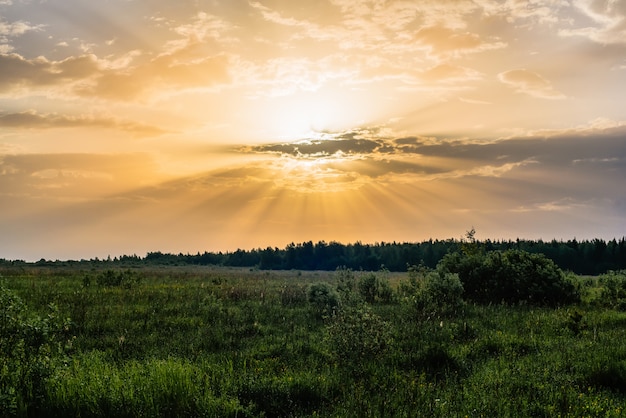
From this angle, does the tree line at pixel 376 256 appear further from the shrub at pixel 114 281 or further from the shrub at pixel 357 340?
the shrub at pixel 357 340

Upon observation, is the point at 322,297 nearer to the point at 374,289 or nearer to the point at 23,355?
the point at 374,289

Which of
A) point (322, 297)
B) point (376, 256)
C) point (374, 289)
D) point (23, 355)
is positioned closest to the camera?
point (23, 355)

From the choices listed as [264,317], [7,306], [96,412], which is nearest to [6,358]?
[7,306]

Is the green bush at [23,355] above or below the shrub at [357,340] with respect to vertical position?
above

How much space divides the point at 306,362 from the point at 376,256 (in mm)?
115818

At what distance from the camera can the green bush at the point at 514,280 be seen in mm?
22547

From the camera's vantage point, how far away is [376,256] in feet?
411

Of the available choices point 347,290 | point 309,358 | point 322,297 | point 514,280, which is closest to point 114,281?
point 322,297

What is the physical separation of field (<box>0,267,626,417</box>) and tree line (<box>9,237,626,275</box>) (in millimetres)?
58056

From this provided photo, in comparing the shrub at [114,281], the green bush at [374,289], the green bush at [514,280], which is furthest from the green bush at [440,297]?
the shrub at [114,281]

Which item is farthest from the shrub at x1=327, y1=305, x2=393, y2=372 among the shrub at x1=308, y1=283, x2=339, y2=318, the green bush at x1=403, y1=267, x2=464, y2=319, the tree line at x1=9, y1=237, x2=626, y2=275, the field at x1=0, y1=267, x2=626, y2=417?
the tree line at x1=9, y1=237, x2=626, y2=275

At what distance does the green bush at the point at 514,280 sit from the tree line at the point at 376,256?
50.6 meters

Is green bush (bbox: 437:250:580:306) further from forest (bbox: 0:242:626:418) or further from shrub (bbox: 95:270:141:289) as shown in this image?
shrub (bbox: 95:270:141:289)

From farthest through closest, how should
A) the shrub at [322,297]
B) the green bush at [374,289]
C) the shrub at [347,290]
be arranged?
the green bush at [374,289], the shrub at [322,297], the shrub at [347,290]
